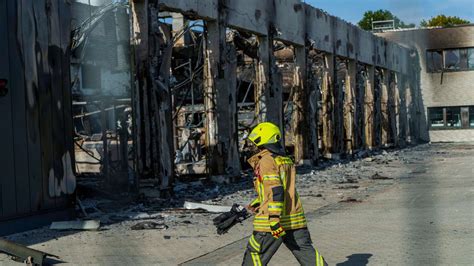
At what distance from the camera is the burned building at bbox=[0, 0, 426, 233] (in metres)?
10.1

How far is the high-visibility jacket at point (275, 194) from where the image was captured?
219 inches

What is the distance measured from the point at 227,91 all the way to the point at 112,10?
4.16m

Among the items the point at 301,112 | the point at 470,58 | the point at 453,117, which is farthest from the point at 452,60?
the point at 301,112

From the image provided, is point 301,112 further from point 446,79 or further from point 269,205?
point 446,79

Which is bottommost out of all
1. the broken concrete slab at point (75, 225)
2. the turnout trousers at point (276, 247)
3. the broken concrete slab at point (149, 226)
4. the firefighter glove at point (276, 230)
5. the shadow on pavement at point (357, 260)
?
the shadow on pavement at point (357, 260)

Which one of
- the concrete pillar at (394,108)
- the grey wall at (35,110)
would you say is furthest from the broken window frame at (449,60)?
the grey wall at (35,110)

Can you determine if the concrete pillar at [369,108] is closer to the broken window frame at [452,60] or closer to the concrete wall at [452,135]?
the broken window frame at [452,60]

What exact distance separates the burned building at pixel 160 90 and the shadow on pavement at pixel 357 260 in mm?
4915

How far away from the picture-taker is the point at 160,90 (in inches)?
552

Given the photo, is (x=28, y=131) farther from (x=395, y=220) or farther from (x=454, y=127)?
(x=454, y=127)

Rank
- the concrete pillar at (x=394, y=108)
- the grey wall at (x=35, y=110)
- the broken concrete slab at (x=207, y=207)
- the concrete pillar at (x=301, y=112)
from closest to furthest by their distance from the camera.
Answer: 1. the grey wall at (x=35, y=110)
2. the broken concrete slab at (x=207, y=207)
3. the concrete pillar at (x=301, y=112)
4. the concrete pillar at (x=394, y=108)

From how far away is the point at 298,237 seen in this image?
588 centimetres

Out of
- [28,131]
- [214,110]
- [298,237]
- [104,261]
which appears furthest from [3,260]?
[214,110]

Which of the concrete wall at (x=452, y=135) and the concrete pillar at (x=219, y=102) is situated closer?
the concrete pillar at (x=219, y=102)
